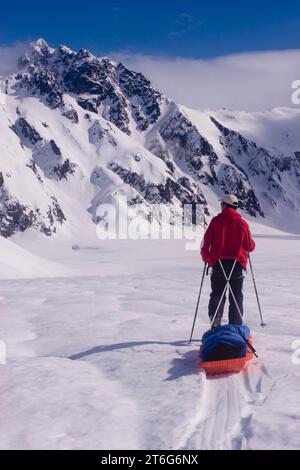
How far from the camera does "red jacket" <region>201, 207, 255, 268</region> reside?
29.1 feet

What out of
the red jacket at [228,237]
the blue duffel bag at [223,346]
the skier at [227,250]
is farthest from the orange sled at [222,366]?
the red jacket at [228,237]

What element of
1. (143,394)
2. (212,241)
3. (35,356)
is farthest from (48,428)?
(212,241)

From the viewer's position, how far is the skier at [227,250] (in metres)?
8.86

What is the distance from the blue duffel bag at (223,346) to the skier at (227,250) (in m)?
1.39

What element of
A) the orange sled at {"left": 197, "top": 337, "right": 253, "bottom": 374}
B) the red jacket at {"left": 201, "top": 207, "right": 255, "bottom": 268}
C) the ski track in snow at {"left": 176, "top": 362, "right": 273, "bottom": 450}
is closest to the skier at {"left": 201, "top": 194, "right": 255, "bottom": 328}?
the red jacket at {"left": 201, "top": 207, "right": 255, "bottom": 268}

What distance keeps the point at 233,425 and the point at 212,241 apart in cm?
417

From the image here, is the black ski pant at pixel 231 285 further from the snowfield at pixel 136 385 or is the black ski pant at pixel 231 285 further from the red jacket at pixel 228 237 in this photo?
the snowfield at pixel 136 385

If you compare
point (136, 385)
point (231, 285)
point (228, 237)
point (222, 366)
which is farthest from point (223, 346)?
point (228, 237)

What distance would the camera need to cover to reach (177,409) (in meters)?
5.72

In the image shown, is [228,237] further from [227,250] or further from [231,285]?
[231,285]

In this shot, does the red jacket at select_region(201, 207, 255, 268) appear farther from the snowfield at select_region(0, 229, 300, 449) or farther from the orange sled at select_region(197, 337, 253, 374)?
the orange sled at select_region(197, 337, 253, 374)

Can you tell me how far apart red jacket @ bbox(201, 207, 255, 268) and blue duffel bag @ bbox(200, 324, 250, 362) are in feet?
5.84

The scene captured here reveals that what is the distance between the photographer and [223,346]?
7148 millimetres

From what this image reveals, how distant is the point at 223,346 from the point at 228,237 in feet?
7.87
